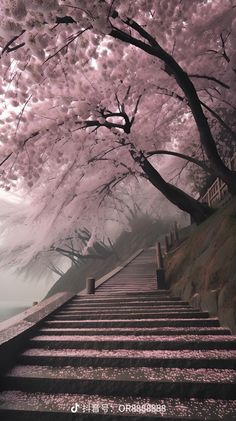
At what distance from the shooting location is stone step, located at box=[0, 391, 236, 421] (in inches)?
101

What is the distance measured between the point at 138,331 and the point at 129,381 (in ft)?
4.60

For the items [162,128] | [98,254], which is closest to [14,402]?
[162,128]

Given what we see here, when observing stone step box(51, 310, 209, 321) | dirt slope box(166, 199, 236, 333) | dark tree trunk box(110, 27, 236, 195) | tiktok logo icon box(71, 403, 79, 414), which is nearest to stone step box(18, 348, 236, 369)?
tiktok logo icon box(71, 403, 79, 414)

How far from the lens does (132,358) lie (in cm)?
351

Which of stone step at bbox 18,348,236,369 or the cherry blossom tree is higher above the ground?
the cherry blossom tree

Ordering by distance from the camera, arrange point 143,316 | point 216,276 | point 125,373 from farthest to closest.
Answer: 1. point 216,276
2. point 143,316
3. point 125,373

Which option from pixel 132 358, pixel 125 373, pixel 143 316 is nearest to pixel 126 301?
pixel 143 316

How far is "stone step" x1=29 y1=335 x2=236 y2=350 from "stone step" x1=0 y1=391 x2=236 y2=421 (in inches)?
38.4

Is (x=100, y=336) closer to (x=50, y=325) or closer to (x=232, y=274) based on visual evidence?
(x=50, y=325)

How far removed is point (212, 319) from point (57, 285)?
30412 millimetres

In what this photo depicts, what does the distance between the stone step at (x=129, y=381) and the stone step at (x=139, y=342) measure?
512 millimetres

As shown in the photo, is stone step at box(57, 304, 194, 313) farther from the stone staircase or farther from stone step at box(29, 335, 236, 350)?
stone step at box(29, 335, 236, 350)

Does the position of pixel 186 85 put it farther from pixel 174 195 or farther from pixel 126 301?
pixel 126 301

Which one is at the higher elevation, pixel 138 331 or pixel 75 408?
pixel 138 331
